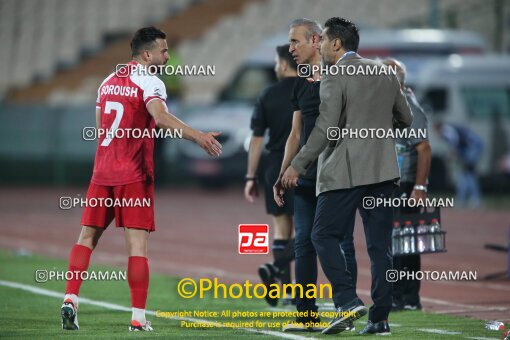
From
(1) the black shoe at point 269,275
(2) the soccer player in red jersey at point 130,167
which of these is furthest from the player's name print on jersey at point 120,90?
(1) the black shoe at point 269,275

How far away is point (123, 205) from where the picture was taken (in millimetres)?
9883

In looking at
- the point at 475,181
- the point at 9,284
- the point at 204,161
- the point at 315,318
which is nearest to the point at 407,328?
the point at 315,318

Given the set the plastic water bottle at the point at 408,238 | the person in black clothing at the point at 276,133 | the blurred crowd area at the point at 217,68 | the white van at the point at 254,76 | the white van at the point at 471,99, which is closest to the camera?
the plastic water bottle at the point at 408,238

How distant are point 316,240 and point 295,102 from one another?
113 cm

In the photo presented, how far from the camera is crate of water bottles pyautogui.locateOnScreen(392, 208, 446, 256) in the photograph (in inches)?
441

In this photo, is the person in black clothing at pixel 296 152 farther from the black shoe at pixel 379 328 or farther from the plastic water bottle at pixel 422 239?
the plastic water bottle at pixel 422 239

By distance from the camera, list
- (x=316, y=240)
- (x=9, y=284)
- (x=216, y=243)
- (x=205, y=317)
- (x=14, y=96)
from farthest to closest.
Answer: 1. (x=14, y=96)
2. (x=216, y=243)
3. (x=9, y=284)
4. (x=205, y=317)
5. (x=316, y=240)

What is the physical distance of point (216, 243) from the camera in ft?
62.6

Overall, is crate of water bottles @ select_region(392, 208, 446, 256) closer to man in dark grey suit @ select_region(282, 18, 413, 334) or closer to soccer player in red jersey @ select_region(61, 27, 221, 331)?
man in dark grey suit @ select_region(282, 18, 413, 334)

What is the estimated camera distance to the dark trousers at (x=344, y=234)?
9523 millimetres

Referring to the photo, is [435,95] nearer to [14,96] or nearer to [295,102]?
[14,96]

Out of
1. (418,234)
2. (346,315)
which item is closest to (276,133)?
(418,234)

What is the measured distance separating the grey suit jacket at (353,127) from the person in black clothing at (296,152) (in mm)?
416

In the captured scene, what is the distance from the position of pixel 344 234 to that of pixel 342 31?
4.72ft
